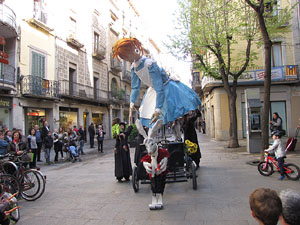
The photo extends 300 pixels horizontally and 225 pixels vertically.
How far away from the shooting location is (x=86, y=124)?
76.9ft

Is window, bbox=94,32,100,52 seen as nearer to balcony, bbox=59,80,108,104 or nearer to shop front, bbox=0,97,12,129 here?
balcony, bbox=59,80,108,104

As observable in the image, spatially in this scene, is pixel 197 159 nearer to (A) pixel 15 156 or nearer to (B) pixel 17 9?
(A) pixel 15 156

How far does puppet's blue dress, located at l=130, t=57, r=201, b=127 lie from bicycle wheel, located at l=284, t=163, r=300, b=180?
284 cm

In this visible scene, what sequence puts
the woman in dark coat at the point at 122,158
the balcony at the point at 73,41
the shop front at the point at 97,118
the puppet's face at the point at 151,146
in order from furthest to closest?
1. the shop front at the point at 97,118
2. the balcony at the point at 73,41
3. the woman in dark coat at the point at 122,158
4. the puppet's face at the point at 151,146

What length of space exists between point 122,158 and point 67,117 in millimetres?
15024

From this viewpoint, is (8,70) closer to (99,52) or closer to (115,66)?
(99,52)

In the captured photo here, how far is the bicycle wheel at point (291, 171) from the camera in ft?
19.2

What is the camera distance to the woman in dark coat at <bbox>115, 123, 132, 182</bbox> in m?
6.49

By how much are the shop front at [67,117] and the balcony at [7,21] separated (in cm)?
678

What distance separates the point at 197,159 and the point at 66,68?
51.4ft

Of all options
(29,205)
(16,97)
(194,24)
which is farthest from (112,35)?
(29,205)

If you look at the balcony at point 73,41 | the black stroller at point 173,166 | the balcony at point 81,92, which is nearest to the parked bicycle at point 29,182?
the black stroller at point 173,166

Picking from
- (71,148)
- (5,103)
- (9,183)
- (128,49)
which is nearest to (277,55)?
(71,148)

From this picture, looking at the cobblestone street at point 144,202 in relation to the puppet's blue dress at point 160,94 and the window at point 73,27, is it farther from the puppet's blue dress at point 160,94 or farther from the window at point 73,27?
the window at point 73,27
